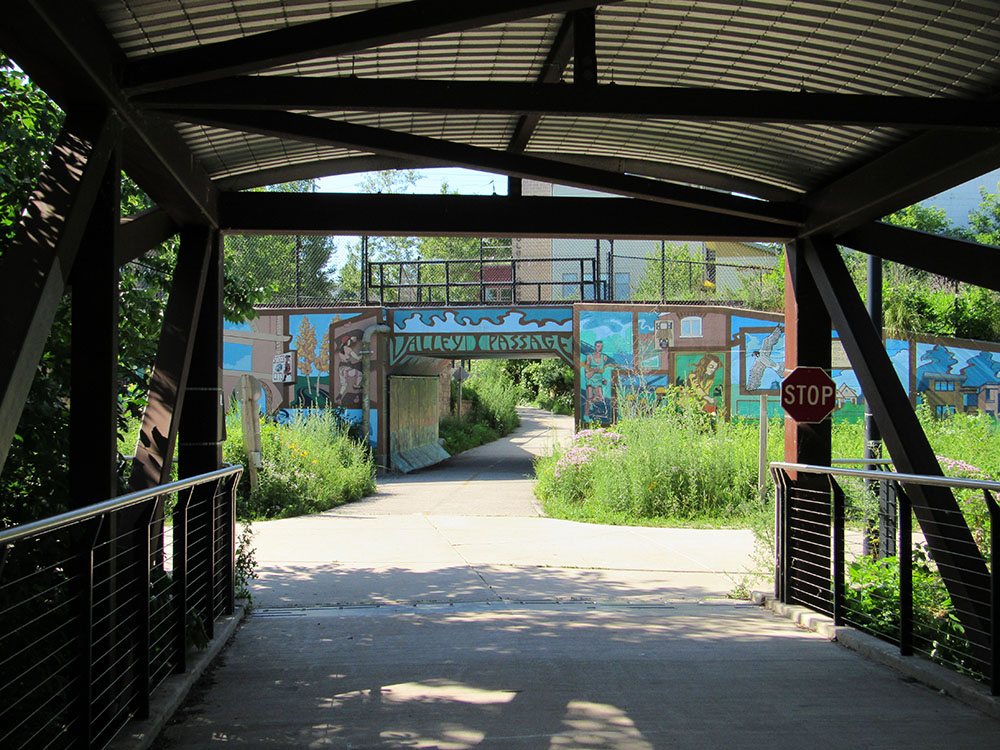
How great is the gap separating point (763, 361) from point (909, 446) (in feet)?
59.1

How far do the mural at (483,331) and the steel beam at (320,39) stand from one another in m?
20.7

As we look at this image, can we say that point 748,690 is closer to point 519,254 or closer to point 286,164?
point 286,164

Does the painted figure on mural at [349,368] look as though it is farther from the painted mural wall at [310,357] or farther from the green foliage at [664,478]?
the green foliage at [664,478]

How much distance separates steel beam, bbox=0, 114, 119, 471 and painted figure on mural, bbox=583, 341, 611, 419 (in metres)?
20.4

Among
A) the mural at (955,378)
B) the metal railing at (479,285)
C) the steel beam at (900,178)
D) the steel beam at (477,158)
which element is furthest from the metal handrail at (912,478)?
the mural at (955,378)

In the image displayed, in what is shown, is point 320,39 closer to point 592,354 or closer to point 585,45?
point 585,45

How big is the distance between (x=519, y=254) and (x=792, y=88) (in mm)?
38313

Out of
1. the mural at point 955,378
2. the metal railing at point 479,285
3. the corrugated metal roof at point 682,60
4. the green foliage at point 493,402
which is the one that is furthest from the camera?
the green foliage at point 493,402

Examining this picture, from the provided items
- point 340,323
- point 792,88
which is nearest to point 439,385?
point 340,323

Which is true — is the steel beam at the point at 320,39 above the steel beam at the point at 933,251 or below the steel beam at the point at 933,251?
above

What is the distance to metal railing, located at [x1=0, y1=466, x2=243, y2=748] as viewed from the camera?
143 inches

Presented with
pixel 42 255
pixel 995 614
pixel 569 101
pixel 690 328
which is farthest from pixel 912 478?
pixel 690 328

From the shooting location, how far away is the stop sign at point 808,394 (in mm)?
7504

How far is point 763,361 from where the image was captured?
23.8 m
